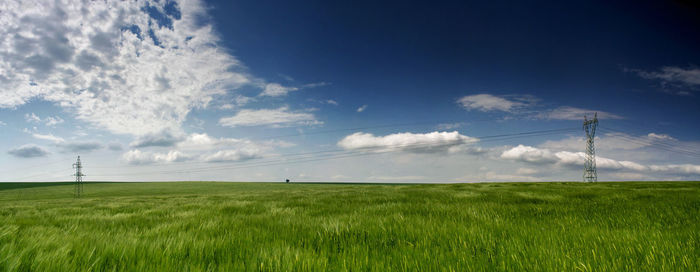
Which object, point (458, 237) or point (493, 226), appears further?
point (493, 226)

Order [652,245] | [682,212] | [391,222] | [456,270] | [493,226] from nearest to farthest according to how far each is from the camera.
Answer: [456,270], [652,245], [493,226], [391,222], [682,212]

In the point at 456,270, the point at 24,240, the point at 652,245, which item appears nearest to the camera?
the point at 456,270

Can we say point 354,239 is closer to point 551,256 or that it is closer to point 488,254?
point 488,254

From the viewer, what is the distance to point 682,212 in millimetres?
5137

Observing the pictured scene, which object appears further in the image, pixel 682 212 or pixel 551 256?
pixel 682 212

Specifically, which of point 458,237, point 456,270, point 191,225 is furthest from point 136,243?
point 458,237

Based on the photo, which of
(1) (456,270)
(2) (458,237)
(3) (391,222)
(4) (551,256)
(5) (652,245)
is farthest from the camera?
(3) (391,222)

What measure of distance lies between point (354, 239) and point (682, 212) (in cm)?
635

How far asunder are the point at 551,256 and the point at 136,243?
13.0ft

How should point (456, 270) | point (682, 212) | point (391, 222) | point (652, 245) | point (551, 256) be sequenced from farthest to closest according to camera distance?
1. point (682, 212)
2. point (391, 222)
3. point (652, 245)
4. point (551, 256)
5. point (456, 270)

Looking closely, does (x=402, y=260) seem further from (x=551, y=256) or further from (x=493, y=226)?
(x=493, y=226)

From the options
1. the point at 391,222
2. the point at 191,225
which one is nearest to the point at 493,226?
the point at 391,222

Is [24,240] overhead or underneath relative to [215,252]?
overhead

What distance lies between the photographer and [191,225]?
446cm
